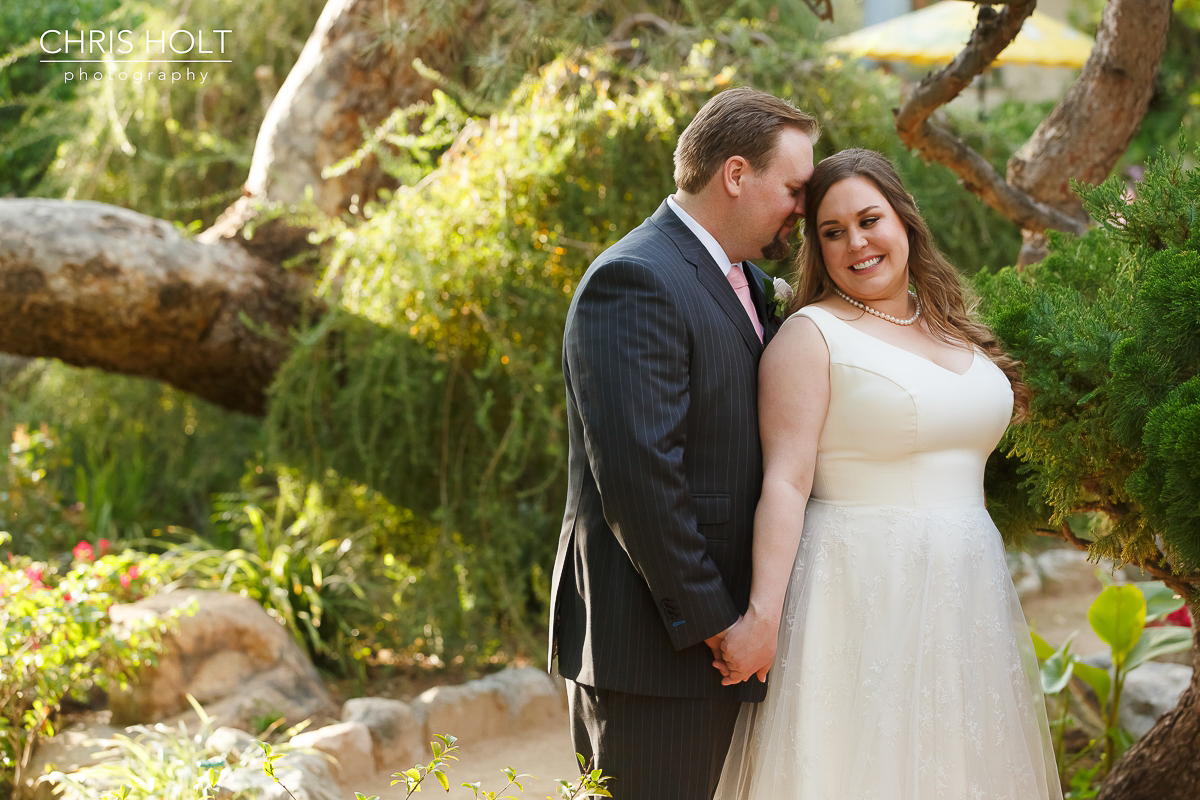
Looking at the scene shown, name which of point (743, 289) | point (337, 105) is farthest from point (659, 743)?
point (337, 105)

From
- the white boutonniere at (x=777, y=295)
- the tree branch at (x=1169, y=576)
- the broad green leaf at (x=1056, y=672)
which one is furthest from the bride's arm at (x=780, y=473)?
the broad green leaf at (x=1056, y=672)

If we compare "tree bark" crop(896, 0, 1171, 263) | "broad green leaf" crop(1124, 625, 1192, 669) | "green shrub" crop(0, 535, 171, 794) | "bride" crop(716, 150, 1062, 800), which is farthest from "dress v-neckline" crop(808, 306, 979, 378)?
"green shrub" crop(0, 535, 171, 794)

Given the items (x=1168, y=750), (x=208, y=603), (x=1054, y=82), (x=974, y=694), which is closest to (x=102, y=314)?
(x=208, y=603)

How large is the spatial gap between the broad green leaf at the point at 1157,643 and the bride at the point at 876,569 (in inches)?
61.1

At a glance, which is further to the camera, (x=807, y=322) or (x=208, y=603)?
(x=208, y=603)

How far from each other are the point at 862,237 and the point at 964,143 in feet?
5.35

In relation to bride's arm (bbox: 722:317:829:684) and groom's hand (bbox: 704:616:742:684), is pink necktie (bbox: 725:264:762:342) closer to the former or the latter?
bride's arm (bbox: 722:317:829:684)

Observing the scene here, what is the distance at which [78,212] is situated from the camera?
3.84 m

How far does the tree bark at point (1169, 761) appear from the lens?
2299 mm

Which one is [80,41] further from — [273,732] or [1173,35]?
[1173,35]

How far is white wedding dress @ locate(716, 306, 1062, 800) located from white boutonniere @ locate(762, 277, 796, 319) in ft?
0.79

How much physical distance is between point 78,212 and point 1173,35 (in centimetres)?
956

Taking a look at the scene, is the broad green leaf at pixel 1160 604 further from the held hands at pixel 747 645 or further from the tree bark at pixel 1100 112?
the held hands at pixel 747 645

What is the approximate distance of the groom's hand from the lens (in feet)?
5.47
